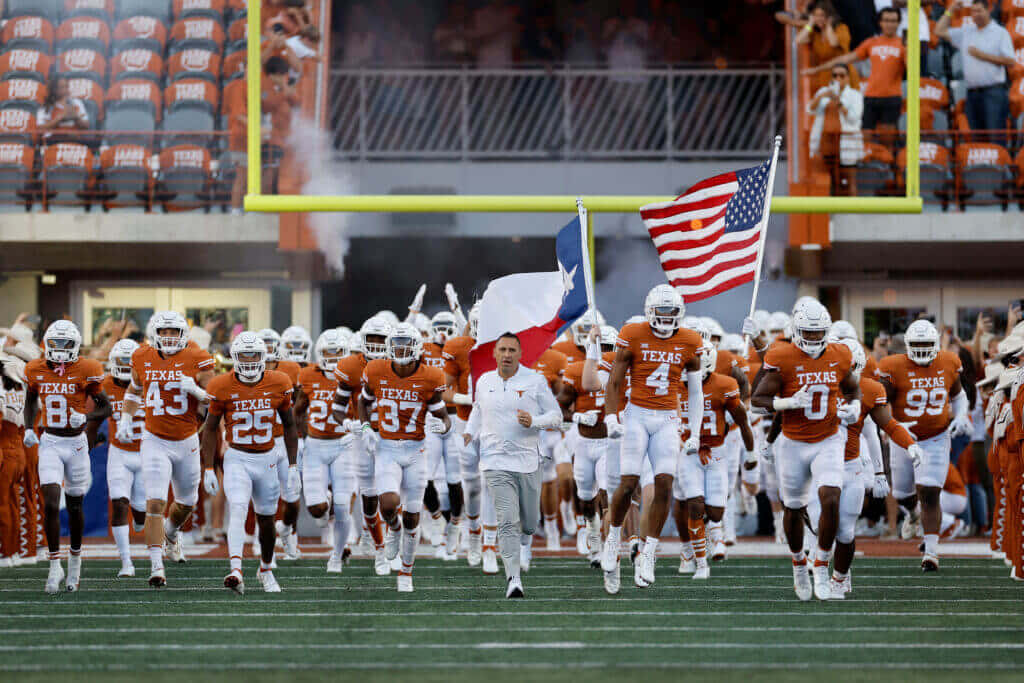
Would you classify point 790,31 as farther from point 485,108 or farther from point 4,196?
point 4,196

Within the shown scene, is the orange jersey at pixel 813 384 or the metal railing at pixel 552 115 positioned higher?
the metal railing at pixel 552 115

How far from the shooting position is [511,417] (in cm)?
1001

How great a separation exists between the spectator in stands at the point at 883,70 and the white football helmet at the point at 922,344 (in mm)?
5837

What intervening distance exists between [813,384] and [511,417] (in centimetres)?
190

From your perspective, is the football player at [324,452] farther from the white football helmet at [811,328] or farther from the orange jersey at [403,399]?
the white football helmet at [811,328]

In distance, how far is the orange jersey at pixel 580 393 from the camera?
1270 centimetres

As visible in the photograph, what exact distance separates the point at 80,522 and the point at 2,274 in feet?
32.3

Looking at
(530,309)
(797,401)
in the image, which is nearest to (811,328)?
(797,401)

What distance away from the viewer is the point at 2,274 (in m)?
20.2

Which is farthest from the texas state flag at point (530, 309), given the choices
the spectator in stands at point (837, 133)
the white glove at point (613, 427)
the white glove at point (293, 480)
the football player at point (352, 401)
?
the spectator in stands at point (837, 133)

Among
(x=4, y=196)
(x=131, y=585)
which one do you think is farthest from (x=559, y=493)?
(x=4, y=196)

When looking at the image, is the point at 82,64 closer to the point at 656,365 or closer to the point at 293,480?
the point at 293,480

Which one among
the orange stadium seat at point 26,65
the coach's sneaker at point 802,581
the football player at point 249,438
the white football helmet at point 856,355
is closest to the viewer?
the coach's sneaker at point 802,581

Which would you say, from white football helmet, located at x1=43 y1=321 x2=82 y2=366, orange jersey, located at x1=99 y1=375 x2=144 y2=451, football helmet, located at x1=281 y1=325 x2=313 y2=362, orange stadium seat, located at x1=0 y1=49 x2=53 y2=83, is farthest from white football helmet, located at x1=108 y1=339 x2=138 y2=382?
orange stadium seat, located at x1=0 y1=49 x2=53 y2=83
